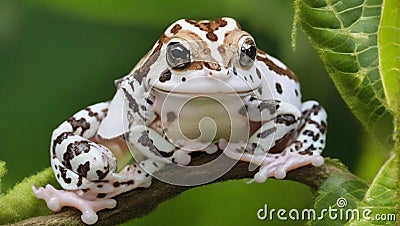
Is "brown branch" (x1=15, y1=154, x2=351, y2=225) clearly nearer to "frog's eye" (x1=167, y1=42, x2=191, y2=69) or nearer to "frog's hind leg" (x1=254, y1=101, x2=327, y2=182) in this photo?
"frog's hind leg" (x1=254, y1=101, x2=327, y2=182)

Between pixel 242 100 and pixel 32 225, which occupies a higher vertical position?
pixel 242 100

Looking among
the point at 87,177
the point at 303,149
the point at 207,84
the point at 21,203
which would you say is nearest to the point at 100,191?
the point at 87,177

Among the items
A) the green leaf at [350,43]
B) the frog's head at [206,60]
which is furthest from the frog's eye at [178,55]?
the green leaf at [350,43]

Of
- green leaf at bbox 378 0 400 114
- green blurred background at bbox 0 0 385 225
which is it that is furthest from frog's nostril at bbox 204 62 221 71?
green blurred background at bbox 0 0 385 225

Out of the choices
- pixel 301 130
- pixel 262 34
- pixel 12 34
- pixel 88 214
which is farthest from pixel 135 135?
pixel 12 34

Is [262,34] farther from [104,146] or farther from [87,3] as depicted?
[104,146]
